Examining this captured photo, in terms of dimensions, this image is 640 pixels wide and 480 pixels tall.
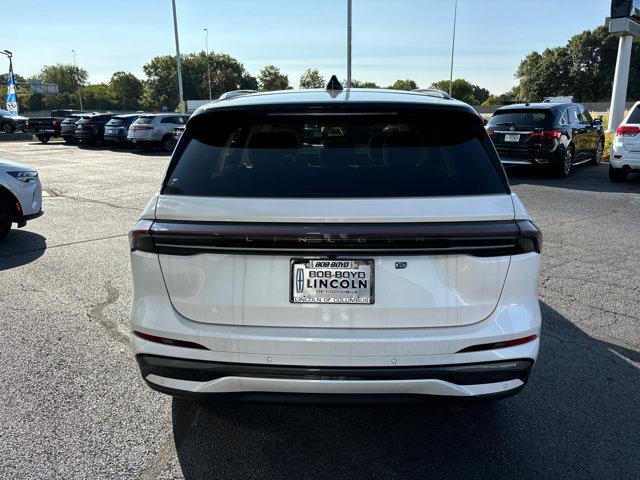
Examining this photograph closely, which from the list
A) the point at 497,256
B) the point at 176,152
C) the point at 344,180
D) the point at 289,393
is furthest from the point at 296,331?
the point at 176,152

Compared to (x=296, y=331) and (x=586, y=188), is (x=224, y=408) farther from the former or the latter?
(x=586, y=188)

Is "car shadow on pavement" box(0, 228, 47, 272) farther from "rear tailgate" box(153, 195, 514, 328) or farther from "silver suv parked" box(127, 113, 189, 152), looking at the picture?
"silver suv parked" box(127, 113, 189, 152)

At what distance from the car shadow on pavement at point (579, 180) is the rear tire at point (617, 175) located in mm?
104

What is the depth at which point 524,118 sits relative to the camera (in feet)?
41.1

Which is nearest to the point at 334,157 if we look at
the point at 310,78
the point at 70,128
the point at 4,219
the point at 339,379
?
the point at 339,379

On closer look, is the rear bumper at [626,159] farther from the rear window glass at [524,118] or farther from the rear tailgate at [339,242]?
the rear tailgate at [339,242]

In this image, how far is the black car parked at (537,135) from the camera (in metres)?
12.2

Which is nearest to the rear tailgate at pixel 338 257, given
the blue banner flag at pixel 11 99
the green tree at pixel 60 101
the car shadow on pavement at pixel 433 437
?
the car shadow on pavement at pixel 433 437

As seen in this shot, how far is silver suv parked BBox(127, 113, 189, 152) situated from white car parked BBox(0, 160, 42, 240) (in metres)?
17.0

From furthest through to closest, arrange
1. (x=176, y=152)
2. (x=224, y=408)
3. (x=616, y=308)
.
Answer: (x=616, y=308) → (x=224, y=408) → (x=176, y=152)

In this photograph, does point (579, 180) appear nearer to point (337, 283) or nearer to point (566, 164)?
point (566, 164)

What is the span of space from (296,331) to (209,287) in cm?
44

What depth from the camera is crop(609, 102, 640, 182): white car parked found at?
1084 cm

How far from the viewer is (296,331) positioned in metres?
2.28
